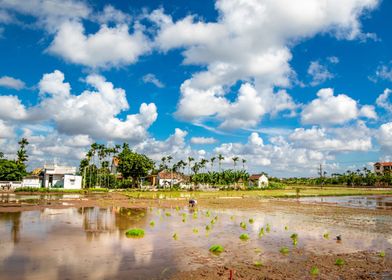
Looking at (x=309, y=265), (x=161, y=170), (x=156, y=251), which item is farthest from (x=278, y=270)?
(x=161, y=170)

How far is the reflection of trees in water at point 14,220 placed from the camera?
23834 mm

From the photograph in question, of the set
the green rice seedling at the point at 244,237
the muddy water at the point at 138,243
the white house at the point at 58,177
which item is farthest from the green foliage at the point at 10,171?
the green rice seedling at the point at 244,237

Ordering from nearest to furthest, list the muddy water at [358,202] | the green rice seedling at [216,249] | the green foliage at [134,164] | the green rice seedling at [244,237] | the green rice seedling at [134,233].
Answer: the green rice seedling at [216,249]
the green rice seedling at [134,233]
the green rice seedling at [244,237]
the muddy water at [358,202]
the green foliage at [134,164]

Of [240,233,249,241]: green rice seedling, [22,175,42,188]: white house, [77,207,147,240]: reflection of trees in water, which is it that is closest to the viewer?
[240,233,249,241]: green rice seedling

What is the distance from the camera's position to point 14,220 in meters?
31.8

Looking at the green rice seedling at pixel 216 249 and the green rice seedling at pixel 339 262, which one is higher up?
the green rice seedling at pixel 216 249

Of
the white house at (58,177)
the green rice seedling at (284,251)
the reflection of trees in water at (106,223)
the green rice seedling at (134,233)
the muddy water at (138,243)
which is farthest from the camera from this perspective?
the white house at (58,177)

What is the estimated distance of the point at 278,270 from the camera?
17078 millimetres

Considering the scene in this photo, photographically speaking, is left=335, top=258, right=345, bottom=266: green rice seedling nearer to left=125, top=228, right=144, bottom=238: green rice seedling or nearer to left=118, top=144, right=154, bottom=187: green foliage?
left=125, top=228, right=144, bottom=238: green rice seedling

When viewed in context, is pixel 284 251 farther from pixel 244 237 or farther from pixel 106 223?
pixel 106 223

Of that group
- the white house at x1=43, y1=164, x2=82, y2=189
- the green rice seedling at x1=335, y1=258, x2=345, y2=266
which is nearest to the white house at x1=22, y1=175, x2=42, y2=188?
the white house at x1=43, y1=164, x2=82, y2=189

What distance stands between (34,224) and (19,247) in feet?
32.3

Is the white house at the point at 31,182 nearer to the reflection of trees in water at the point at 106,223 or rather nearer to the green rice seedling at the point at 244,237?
the reflection of trees in water at the point at 106,223

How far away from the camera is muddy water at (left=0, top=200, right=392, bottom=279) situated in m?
16.5
